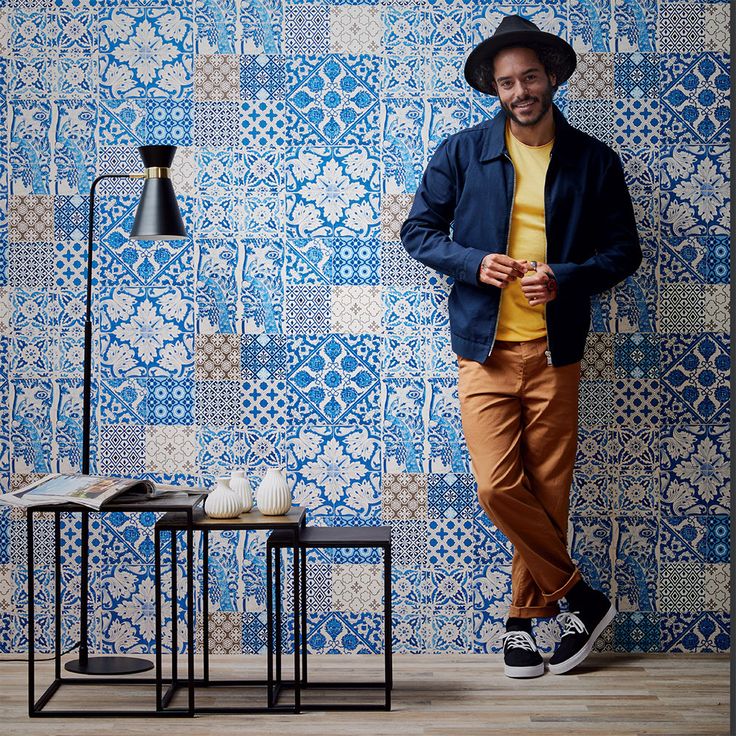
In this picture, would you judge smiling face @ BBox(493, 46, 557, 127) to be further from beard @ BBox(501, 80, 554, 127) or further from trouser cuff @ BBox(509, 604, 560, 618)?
trouser cuff @ BBox(509, 604, 560, 618)

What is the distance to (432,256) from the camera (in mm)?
3414

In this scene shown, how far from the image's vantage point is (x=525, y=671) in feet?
11.0

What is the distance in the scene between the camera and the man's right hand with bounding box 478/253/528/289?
3279 millimetres

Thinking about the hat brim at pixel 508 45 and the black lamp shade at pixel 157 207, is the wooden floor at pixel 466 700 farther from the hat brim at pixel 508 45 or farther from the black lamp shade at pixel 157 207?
the hat brim at pixel 508 45

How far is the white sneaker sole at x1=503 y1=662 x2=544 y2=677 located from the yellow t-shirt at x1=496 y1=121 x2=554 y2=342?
1102 millimetres

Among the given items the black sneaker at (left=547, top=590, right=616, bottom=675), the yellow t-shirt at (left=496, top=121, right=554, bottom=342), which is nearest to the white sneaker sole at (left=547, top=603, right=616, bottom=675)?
the black sneaker at (left=547, top=590, right=616, bottom=675)

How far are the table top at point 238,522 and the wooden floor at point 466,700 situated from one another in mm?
573

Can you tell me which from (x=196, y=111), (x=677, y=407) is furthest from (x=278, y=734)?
(x=196, y=111)

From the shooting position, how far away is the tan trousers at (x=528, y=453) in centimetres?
337

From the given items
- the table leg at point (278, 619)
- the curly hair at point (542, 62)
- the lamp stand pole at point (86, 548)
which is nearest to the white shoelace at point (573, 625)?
the table leg at point (278, 619)

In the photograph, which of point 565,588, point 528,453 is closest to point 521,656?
point 565,588

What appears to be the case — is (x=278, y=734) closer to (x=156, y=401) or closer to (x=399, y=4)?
(x=156, y=401)

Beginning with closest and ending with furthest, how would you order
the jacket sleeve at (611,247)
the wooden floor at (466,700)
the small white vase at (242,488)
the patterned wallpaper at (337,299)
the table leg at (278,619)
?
the wooden floor at (466,700) → the small white vase at (242,488) → the table leg at (278,619) → the jacket sleeve at (611,247) → the patterned wallpaper at (337,299)

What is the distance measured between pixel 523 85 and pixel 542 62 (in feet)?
0.51
